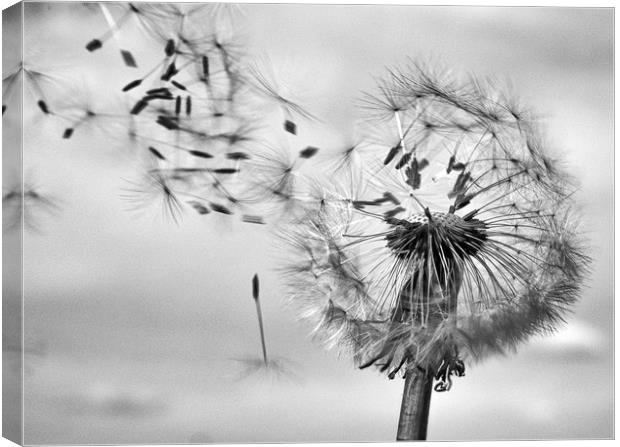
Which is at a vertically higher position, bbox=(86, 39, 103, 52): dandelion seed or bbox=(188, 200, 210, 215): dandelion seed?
bbox=(86, 39, 103, 52): dandelion seed

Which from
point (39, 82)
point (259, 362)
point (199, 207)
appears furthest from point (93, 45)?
point (259, 362)

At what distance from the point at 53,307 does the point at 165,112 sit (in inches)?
34.5

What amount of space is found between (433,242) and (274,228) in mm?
632

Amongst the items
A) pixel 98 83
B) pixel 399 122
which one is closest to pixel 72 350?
pixel 98 83

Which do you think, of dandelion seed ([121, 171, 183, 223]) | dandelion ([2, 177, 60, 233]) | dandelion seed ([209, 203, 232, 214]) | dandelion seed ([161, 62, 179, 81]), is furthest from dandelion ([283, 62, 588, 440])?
dandelion ([2, 177, 60, 233])

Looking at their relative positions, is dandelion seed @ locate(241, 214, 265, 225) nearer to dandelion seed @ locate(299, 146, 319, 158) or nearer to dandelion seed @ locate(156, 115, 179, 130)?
dandelion seed @ locate(299, 146, 319, 158)

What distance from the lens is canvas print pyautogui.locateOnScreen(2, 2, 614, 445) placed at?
4.57 meters

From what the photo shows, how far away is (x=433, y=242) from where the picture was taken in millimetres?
4656

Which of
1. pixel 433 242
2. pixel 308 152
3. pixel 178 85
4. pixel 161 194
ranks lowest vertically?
pixel 433 242

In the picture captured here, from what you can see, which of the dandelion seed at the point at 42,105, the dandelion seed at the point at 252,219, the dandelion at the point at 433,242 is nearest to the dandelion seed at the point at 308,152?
the dandelion at the point at 433,242

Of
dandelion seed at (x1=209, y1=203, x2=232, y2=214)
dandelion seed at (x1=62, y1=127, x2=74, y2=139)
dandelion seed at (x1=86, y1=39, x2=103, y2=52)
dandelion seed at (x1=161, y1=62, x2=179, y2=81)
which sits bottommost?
dandelion seed at (x1=209, y1=203, x2=232, y2=214)

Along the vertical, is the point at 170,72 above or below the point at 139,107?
above

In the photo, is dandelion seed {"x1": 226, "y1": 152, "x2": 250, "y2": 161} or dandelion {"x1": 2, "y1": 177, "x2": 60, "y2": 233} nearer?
dandelion {"x1": 2, "y1": 177, "x2": 60, "y2": 233}

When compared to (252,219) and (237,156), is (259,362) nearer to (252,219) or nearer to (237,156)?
(252,219)
